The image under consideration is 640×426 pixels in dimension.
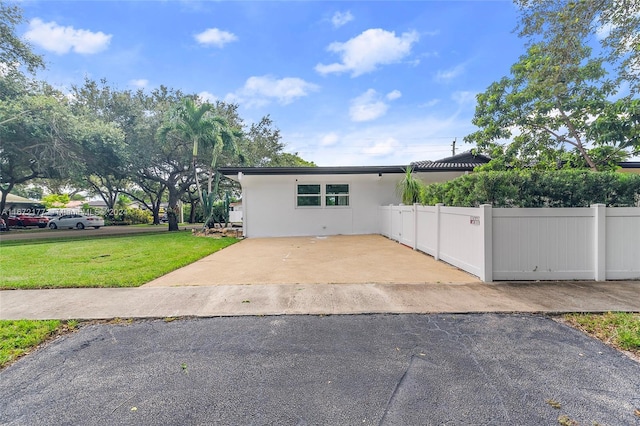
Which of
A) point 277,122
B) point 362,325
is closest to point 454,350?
point 362,325

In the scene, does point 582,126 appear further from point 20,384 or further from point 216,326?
point 20,384

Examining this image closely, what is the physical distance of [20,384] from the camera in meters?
2.46

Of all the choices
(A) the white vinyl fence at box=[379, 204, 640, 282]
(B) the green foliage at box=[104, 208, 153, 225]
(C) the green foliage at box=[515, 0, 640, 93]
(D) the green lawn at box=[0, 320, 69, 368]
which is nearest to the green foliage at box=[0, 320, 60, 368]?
(D) the green lawn at box=[0, 320, 69, 368]

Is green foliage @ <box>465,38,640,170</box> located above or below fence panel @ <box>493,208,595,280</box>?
above

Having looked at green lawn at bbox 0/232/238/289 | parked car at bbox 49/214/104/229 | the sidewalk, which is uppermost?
parked car at bbox 49/214/104/229

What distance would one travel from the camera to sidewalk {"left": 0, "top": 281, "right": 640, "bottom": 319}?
13.1 ft

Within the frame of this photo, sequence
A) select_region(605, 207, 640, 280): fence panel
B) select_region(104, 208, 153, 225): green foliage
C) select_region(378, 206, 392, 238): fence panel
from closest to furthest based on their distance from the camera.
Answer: select_region(605, 207, 640, 280): fence panel < select_region(378, 206, 392, 238): fence panel < select_region(104, 208, 153, 225): green foliage

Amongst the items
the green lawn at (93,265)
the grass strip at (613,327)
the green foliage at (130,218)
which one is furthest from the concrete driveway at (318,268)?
the green foliage at (130,218)

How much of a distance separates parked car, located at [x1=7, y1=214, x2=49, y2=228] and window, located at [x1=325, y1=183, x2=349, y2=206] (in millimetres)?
27348

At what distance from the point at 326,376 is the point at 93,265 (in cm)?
736

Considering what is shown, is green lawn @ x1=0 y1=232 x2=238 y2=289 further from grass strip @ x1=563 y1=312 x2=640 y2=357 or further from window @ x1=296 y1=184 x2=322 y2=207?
grass strip @ x1=563 y1=312 x2=640 y2=357

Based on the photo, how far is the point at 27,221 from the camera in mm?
25000

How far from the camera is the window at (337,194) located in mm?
14094

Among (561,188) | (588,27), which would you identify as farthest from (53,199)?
(588,27)
